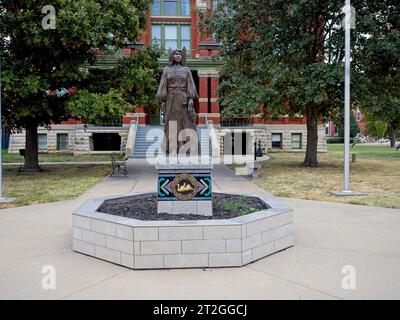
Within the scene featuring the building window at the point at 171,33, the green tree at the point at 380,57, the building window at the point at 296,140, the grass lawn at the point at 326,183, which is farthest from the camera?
the building window at the point at 296,140

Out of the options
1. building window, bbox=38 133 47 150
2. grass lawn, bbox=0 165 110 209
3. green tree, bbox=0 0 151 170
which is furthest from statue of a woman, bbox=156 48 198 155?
building window, bbox=38 133 47 150

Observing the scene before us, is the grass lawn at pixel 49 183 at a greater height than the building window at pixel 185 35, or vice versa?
the building window at pixel 185 35

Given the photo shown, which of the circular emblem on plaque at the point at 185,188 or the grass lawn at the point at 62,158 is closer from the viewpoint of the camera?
Answer: the circular emblem on plaque at the point at 185,188

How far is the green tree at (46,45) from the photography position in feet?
54.6

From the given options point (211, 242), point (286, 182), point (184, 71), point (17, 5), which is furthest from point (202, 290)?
point (17, 5)

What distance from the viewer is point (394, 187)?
15.2 metres

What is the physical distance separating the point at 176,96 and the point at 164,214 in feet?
8.01

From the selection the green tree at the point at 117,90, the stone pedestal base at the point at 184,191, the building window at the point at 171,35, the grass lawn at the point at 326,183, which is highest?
the building window at the point at 171,35

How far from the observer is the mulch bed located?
25.9 feet

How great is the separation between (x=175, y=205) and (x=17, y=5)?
1491cm

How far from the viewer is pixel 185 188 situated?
8.07 m

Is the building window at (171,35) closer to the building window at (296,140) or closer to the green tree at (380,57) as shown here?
the building window at (296,140)

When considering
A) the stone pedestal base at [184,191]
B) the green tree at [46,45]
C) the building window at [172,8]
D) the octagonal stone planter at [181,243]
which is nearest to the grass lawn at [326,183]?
the stone pedestal base at [184,191]

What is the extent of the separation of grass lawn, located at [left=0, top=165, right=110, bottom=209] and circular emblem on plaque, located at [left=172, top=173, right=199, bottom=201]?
19.3ft
